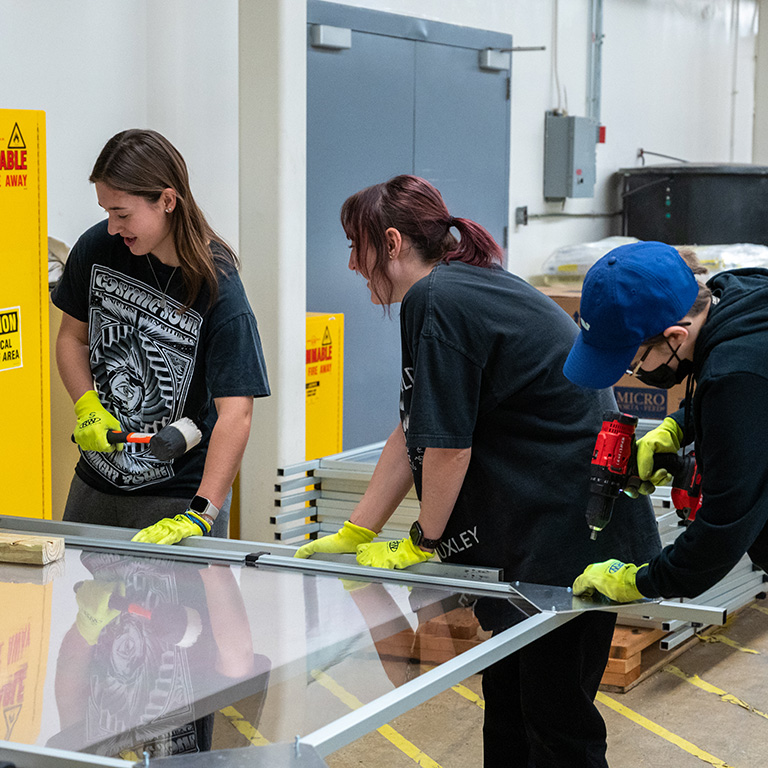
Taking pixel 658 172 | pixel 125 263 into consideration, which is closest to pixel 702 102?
pixel 658 172

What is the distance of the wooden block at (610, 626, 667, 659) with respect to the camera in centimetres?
391

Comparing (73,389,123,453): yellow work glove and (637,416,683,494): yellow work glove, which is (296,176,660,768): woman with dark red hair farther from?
(73,389,123,453): yellow work glove

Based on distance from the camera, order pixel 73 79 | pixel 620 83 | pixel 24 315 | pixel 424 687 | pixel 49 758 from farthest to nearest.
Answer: pixel 620 83 < pixel 73 79 < pixel 24 315 < pixel 424 687 < pixel 49 758

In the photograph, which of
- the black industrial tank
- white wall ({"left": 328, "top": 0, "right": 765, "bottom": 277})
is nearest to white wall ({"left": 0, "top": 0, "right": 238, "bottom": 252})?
white wall ({"left": 328, "top": 0, "right": 765, "bottom": 277})

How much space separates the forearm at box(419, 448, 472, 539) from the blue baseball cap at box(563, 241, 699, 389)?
1.17ft

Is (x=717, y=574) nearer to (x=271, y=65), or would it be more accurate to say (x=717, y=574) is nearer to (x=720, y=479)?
(x=720, y=479)

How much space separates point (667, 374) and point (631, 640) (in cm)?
238

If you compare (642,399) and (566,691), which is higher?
(642,399)

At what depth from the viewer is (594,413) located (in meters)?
2.12

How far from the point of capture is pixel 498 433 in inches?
82.8

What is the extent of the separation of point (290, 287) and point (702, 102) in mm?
6183

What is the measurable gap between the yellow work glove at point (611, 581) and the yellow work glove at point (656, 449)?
19cm

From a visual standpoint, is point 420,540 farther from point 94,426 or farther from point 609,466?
point 94,426

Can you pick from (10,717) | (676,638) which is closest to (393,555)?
(10,717)
